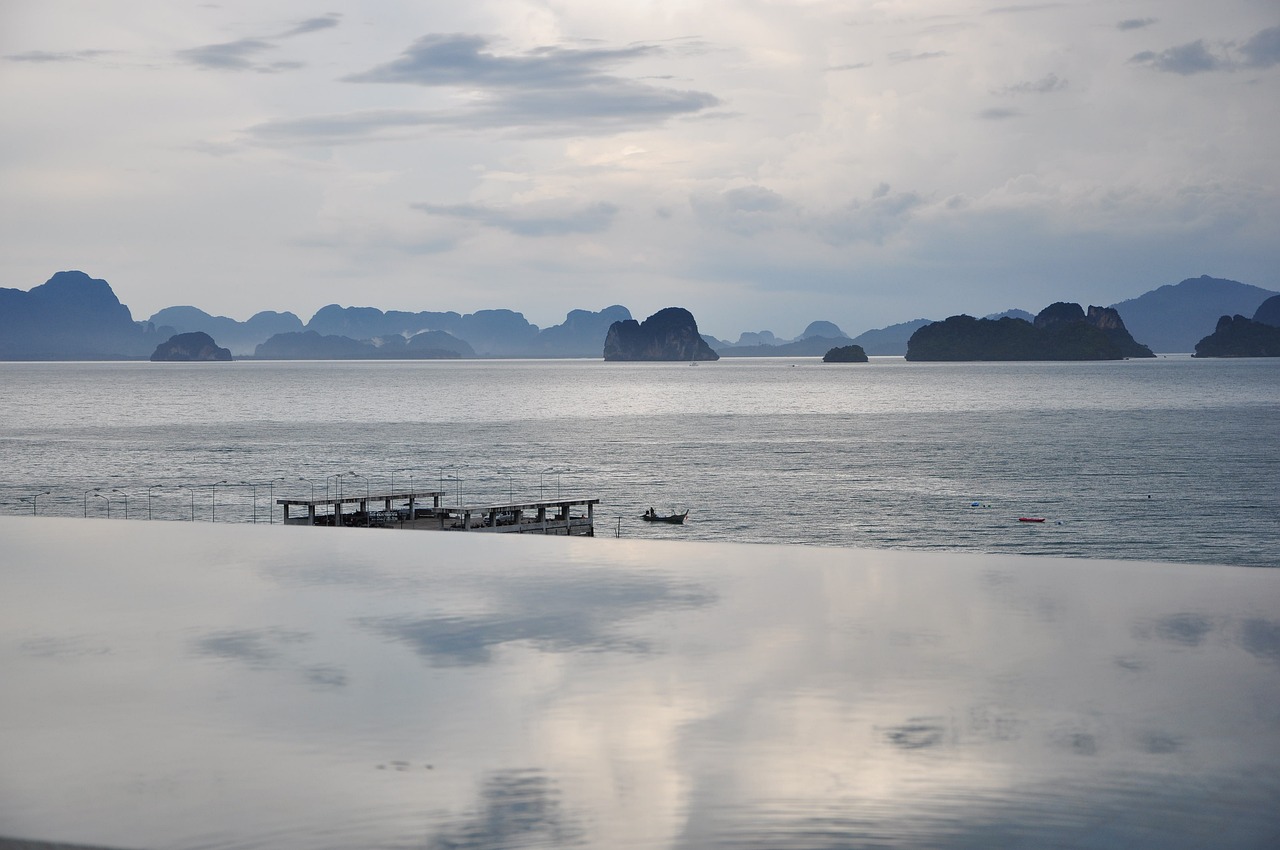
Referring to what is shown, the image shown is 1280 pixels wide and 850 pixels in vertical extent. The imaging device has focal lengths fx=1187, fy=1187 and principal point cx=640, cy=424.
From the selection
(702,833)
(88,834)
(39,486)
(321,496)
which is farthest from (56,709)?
(39,486)

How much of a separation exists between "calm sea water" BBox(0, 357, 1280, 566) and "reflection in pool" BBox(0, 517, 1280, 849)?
84.5 ft

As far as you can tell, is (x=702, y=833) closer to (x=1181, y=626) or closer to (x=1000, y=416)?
(x=1181, y=626)

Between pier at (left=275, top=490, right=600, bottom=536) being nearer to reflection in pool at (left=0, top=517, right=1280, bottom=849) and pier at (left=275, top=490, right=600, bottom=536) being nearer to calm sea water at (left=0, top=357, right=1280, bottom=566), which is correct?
calm sea water at (left=0, top=357, right=1280, bottom=566)

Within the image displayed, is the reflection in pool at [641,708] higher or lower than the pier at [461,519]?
higher

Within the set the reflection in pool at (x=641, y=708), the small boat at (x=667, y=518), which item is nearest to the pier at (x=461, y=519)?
the small boat at (x=667, y=518)

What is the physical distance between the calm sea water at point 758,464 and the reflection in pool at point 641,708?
25766mm

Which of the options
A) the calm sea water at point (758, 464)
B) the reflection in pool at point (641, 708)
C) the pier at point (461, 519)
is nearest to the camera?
the reflection in pool at point (641, 708)

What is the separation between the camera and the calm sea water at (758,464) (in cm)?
3647

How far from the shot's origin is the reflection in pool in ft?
11.3

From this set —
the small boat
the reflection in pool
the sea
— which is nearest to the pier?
the small boat

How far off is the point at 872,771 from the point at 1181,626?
125 inches

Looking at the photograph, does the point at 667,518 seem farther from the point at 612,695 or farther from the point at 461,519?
the point at 612,695

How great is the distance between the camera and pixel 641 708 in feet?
15.1

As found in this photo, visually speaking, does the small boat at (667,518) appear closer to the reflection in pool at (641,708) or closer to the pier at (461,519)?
the pier at (461,519)
